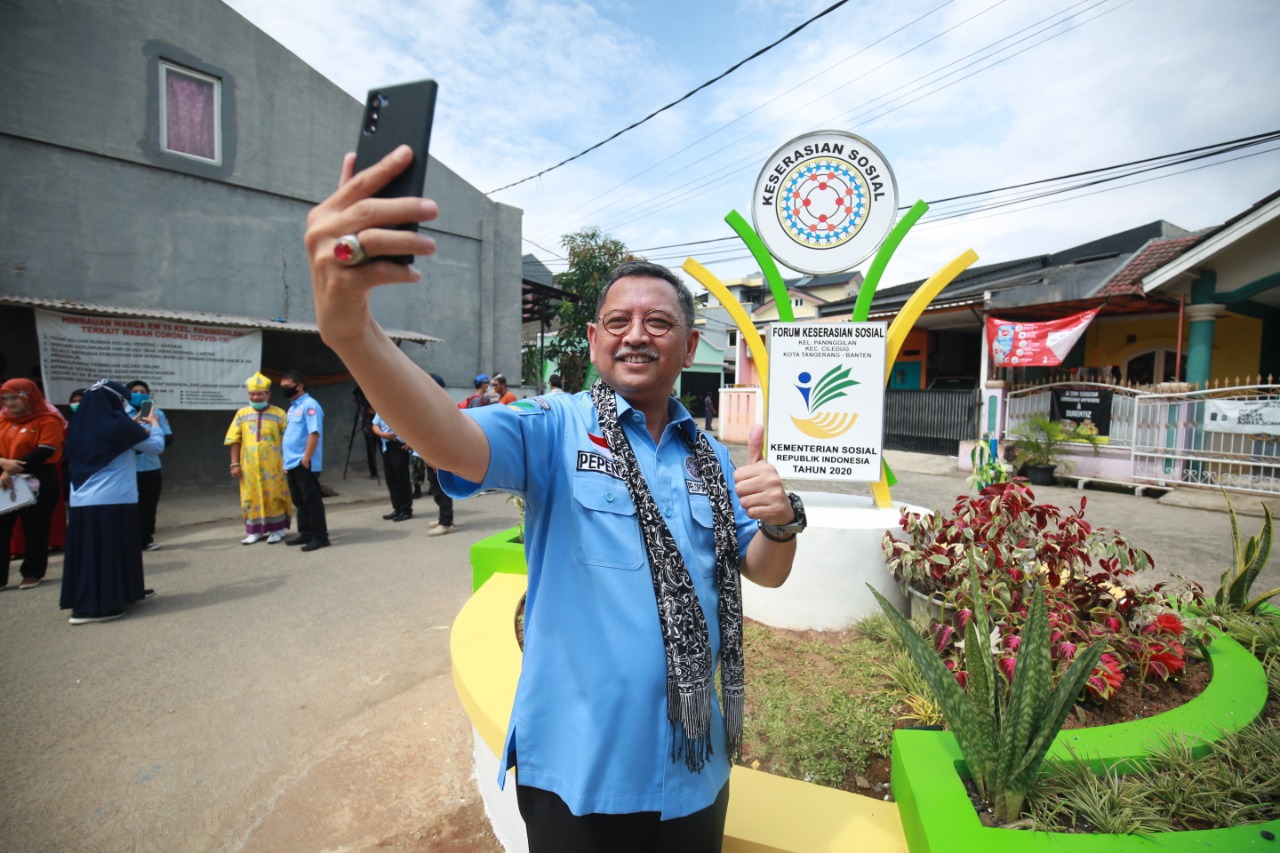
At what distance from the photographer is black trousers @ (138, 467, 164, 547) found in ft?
20.9

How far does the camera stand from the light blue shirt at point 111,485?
455 centimetres

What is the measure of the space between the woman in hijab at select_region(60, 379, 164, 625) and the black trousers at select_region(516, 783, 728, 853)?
4887 millimetres

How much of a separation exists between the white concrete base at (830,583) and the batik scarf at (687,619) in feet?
7.45

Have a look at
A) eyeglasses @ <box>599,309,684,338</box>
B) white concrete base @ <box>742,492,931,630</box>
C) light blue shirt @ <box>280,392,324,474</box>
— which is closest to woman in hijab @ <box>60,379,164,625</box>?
light blue shirt @ <box>280,392,324,474</box>

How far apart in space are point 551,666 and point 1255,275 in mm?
13097

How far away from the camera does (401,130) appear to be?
2.84 ft

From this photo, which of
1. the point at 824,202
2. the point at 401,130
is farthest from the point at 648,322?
the point at 824,202

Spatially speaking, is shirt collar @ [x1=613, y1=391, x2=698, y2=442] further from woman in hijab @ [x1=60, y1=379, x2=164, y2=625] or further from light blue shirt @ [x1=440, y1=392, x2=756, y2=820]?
woman in hijab @ [x1=60, y1=379, x2=164, y2=625]

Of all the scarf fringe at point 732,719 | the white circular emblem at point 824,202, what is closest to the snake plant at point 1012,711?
the scarf fringe at point 732,719

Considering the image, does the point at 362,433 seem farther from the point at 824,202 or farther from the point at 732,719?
the point at 732,719

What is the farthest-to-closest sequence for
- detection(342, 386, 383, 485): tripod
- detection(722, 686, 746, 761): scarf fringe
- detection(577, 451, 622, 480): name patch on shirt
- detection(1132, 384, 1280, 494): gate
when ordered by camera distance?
1. detection(342, 386, 383, 485): tripod
2. detection(1132, 384, 1280, 494): gate
3. detection(722, 686, 746, 761): scarf fringe
4. detection(577, 451, 622, 480): name patch on shirt

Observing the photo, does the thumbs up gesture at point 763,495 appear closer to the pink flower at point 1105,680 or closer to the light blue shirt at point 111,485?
the pink flower at point 1105,680

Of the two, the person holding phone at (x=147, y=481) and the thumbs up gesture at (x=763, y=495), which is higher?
the thumbs up gesture at (x=763, y=495)

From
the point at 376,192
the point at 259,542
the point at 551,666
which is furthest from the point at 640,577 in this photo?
the point at 259,542
